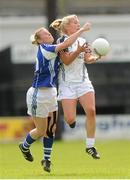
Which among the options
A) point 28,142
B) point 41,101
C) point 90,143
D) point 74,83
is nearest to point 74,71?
point 74,83

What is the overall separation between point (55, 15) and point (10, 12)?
218 inches

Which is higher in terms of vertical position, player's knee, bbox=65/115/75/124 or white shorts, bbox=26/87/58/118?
white shorts, bbox=26/87/58/118

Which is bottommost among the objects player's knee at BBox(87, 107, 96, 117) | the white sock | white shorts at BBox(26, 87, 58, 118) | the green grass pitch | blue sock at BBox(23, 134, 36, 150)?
the green grass pitch

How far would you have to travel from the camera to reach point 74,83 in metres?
14.9

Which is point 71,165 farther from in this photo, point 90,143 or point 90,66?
point 90,66

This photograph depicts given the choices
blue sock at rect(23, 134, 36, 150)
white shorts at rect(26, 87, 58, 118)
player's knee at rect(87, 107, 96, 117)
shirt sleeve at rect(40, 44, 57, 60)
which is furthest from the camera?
blue sock at rect(23, 134, 36, 150)

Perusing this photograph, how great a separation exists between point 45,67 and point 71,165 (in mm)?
3579

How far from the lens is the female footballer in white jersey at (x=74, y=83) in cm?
1472

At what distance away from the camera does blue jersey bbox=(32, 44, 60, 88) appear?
14430mm

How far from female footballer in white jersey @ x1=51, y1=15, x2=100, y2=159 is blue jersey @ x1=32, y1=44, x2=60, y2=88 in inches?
10.2

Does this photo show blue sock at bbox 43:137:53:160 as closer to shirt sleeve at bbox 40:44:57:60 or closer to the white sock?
the white sock

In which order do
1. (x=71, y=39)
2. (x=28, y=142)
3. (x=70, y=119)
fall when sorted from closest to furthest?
(x=71, y=39), (x=70, y=119), (x=28, y=142)

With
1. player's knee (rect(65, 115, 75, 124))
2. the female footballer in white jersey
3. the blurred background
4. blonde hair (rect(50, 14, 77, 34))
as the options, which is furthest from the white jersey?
the blurred background

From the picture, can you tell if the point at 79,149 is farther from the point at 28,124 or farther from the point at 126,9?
the point at 126,9
